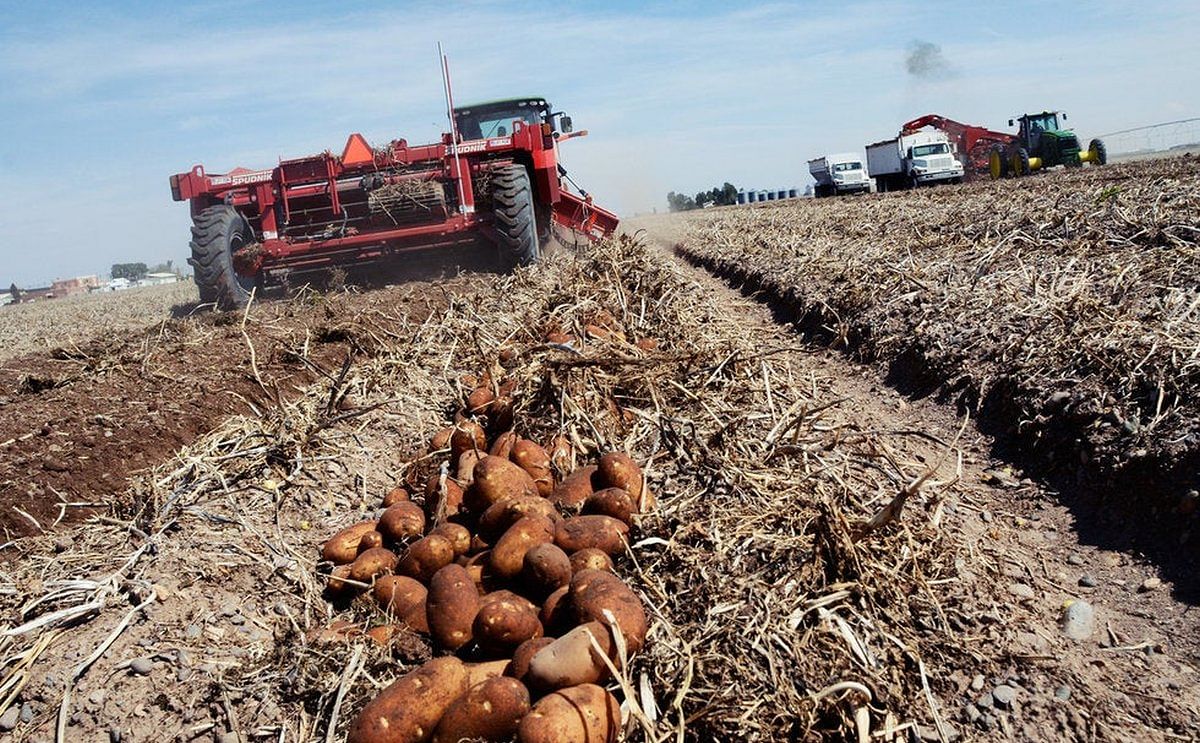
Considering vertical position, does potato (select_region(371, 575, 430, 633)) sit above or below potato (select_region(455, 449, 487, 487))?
below

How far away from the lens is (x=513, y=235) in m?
11.2

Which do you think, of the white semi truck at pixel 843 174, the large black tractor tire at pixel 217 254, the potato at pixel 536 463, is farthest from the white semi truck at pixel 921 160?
the potato at pixel 536 463

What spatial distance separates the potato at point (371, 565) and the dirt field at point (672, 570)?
0.46 feet

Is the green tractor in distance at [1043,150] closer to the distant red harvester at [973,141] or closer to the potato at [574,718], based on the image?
the distant red harvester at [973,141]

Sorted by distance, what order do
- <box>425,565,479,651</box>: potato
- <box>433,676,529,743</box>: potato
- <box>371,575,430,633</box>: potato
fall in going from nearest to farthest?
<box>433,676,529,743</box>: potato
<box>425,565,479,651</box>: potato
<box>371,575,430,633</box>: potato

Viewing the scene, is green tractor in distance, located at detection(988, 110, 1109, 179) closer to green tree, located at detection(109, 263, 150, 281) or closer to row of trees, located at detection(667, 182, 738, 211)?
row of trees, located at detection(667, 182, 738, 211)

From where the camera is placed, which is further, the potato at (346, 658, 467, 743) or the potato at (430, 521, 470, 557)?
the potato at (430, 521, 470, 557)

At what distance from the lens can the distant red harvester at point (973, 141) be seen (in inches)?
1296

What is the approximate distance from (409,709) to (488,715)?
213 millimetres

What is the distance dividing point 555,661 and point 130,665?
1.47 m

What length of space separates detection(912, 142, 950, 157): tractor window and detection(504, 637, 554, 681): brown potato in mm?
33211

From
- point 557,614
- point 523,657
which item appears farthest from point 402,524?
point 523,657

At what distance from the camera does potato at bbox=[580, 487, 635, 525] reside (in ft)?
9.93

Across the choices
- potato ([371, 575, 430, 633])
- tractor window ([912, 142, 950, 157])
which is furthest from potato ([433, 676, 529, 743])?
tractor window ([912, 142, 950, 157])
